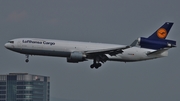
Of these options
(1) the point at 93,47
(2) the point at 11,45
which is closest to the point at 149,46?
(1) the point at 93,47

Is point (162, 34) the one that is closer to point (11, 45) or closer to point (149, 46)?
point (149, 46)

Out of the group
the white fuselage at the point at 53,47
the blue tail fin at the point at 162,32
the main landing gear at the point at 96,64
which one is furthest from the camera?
the blue tail fin at the point at 162,32

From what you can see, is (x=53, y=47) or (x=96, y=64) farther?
(x=96, y=64)

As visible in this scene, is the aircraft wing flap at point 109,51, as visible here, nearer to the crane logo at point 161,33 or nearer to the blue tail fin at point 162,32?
the blue tail fin at point 162,32

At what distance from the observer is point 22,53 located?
95.3 meters

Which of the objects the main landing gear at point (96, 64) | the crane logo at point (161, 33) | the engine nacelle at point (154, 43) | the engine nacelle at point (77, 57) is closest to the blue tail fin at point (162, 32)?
the crane logo at point (161, 33)

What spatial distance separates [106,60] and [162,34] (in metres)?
13.1

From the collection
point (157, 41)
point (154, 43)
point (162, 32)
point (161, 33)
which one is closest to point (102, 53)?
point (154, 43)

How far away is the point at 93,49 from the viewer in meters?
95.6

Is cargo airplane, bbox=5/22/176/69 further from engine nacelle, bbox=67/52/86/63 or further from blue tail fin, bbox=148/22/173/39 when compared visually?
blue tail fin, bbox=148/22/173/39

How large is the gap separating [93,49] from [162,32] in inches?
604

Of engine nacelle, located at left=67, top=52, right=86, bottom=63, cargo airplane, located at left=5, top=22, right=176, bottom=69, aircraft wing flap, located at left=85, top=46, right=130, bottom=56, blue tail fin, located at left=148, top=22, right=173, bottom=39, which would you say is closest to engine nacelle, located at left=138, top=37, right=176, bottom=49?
cargo airplane, located at left=5, top=22, right=176, bottom=69

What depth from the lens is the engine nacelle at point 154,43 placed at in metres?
98.9

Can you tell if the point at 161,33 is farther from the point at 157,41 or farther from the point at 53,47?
the point at 53,47
